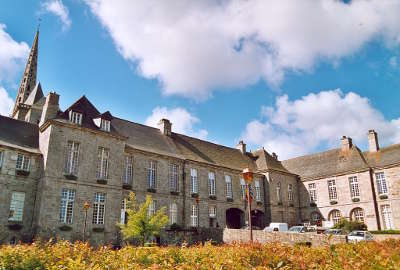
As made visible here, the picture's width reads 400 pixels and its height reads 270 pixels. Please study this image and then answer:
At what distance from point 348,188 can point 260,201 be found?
31.5ft

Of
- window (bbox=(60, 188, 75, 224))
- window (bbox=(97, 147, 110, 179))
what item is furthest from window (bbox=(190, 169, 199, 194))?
window (bbox=(60, 188, 75, 224))

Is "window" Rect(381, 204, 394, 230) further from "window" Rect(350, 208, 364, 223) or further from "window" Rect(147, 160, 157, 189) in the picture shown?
"window" Rect(147, 160, 157, 189)

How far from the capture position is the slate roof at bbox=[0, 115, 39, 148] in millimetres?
24781

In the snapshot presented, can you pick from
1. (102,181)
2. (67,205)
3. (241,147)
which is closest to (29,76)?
(241,147)

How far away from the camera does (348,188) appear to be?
3750 cm

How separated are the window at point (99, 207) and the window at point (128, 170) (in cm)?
272

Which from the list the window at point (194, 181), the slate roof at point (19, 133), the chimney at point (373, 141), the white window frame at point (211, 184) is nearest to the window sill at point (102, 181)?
the slate roof at point (19, 133)

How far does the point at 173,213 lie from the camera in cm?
3041

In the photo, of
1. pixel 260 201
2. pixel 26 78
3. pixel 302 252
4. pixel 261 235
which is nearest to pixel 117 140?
pixel 261 235

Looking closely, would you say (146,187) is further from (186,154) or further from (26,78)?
(26,78)

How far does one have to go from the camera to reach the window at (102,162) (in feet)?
86.8

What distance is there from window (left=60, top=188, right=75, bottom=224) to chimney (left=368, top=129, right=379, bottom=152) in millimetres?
31761

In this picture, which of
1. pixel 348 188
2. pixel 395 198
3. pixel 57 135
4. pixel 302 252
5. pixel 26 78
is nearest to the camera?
pixel 302 252

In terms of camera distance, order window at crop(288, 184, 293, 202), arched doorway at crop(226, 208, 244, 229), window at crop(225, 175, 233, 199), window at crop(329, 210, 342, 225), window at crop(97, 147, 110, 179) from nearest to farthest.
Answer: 1. window at crop(97, 147, 110, 179)
2. window at crop(225, 175, 233, 199)
3. arched doorway at crop(226, 208, 244, 229)
4. window at crop(329, 210, 342, 225)
5. window at crop(288, 184, 293, 202)
